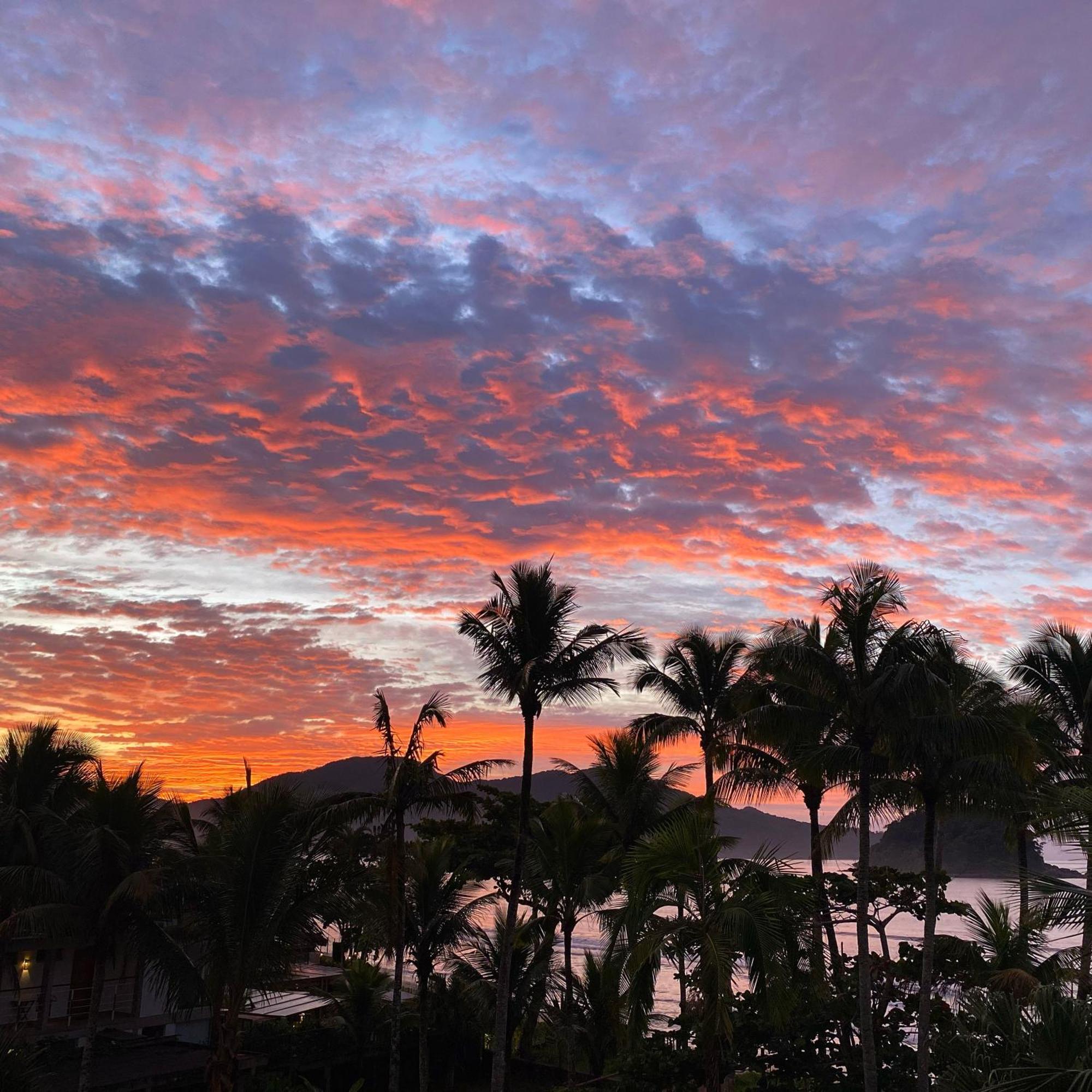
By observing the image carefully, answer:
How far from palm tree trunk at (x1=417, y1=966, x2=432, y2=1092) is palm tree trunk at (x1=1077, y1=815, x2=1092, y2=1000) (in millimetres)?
16958

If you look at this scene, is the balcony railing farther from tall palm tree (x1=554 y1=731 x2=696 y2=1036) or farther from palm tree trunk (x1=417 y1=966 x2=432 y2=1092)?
tall palm tree (x1=554 y1=731 x2=696 y2=1036)

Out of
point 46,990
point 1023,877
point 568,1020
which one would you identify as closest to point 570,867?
point 568,1020

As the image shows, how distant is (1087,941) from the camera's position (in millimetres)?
22453

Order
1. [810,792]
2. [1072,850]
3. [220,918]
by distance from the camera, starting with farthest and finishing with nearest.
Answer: [810,792] < [220,918] < [1072,850]

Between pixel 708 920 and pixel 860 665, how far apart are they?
811 centimetres

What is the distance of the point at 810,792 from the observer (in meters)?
29.0

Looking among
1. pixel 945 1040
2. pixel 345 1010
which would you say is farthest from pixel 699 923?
pixel 345 1010

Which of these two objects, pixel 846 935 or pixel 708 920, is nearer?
pixel 708 920

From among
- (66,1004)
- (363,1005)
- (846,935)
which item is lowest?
(846,935)

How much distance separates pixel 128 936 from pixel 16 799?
572 centimetres

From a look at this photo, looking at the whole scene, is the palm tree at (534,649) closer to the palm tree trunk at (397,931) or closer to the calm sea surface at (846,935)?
the palm tree trunk at (397,931)

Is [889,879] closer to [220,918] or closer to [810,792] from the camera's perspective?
[810,792]

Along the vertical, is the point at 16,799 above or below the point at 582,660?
below

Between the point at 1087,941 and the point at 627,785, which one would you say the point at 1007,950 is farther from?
the point at 627,785
